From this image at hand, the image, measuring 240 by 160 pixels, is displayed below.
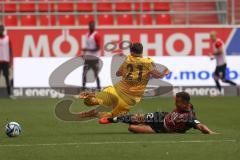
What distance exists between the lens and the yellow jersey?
16.0 meters

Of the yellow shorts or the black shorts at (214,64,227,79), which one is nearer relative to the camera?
the yellow shorts

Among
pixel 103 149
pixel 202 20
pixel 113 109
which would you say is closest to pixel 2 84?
pixel 202 20

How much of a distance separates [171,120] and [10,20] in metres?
19.7

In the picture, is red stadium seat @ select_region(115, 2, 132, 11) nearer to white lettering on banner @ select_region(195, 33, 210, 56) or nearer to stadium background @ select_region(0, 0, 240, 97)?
stadium background @ select_region(0, 0, 240, 97)

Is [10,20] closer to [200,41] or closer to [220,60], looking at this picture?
[200,41]

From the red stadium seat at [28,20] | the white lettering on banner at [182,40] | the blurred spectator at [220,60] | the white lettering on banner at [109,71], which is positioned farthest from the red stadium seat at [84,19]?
the blurred spectator at [220,60]

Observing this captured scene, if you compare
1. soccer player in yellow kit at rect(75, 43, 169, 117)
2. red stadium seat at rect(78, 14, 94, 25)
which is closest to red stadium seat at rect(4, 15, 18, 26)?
red stadium seat at rect(78, 14, 94, 25)

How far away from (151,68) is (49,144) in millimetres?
3565

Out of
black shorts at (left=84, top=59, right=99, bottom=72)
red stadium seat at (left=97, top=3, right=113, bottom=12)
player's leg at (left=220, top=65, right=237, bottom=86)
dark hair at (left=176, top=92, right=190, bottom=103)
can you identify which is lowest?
player's leg at (left=220, top=65, right=237, bottom=86)

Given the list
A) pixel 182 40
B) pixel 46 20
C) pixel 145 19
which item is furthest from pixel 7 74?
pixel 145 19

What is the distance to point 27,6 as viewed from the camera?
3344 centimetres

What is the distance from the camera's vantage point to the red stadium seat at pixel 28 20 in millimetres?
33125

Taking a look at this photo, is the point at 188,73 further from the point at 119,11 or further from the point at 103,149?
the point at 103,149

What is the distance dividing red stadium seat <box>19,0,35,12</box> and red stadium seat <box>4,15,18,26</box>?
1.50 ft
